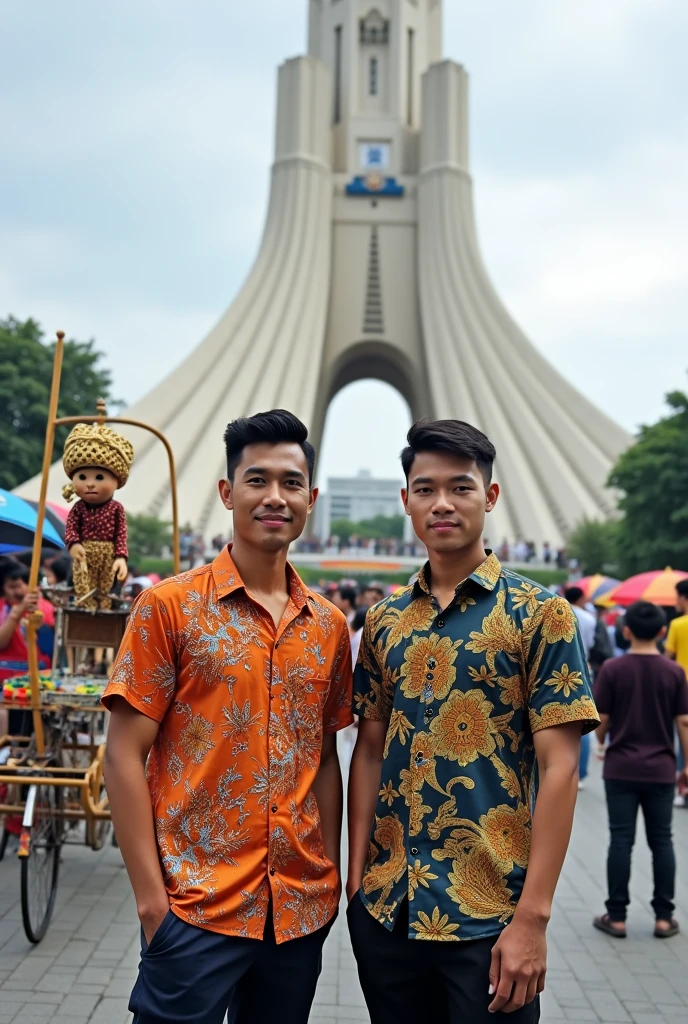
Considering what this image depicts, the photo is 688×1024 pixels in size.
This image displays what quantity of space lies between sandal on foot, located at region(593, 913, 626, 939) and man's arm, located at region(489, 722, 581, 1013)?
6.69 feet

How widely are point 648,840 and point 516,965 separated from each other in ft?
7.07

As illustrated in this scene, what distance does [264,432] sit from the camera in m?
1.68

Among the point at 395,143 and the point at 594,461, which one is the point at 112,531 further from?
the point at 395,143

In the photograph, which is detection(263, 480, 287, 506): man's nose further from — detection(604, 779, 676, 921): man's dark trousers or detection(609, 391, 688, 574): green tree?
detection(609, 391, 688, 574): green tree

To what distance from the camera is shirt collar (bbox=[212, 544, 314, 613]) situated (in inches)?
64.5

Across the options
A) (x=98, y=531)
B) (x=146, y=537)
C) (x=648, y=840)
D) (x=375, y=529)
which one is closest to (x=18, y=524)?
(x=98, y=531)

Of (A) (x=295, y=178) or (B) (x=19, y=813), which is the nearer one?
(B) (x=19, y=813)

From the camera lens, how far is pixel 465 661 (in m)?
1.56

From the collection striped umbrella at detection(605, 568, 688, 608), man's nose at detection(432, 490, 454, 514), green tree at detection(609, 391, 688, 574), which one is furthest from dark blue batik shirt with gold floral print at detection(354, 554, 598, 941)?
green tree at detection(609, 391, 688, 574)

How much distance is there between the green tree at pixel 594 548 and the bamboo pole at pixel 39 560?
12991mm

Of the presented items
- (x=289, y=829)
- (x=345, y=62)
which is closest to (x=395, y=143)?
(x=345, y=62)

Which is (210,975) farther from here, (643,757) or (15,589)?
(15,589)

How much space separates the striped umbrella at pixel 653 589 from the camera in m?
6.57

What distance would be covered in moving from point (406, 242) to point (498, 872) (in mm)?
25327
